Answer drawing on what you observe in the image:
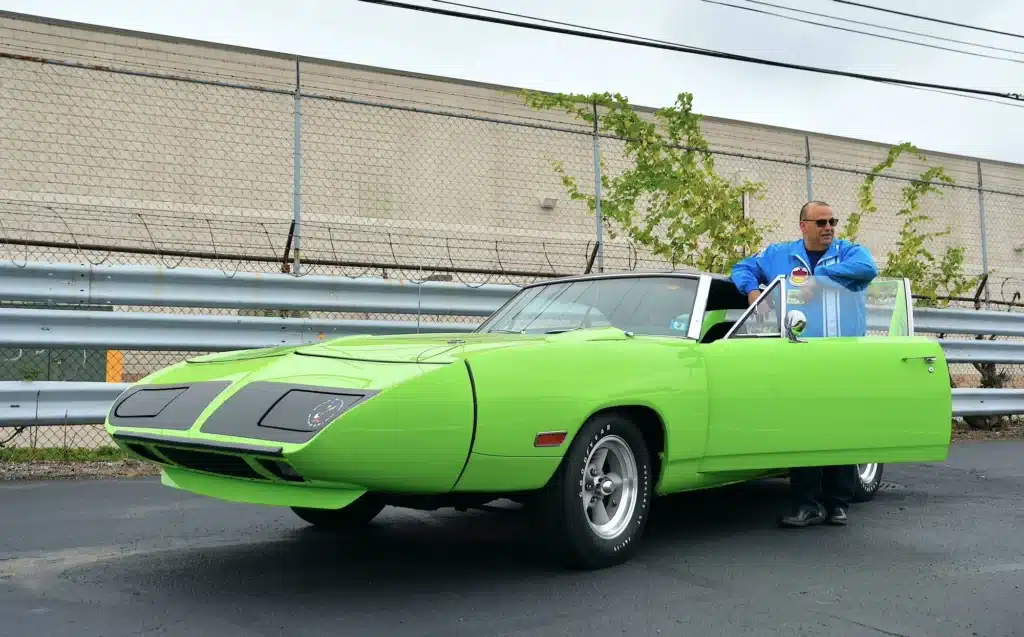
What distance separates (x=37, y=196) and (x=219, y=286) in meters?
8.90

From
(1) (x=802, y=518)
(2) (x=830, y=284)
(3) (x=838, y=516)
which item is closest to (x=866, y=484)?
(3) (x=838, y=516)

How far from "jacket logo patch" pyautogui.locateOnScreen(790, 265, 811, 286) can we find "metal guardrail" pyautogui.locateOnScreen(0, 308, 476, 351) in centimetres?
218

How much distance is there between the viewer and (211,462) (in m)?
3.64

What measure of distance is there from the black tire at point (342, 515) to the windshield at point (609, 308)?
112 cm

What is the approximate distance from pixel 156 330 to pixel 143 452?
3258mm

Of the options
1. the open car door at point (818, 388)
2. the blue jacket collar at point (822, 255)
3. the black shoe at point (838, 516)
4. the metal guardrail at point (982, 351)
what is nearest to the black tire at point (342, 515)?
the open car door at point (818, 388)

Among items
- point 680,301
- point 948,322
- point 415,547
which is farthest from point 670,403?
point 948,322

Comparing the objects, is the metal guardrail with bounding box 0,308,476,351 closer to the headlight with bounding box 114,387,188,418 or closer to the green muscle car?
the green muscle car

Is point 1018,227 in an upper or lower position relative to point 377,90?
lower

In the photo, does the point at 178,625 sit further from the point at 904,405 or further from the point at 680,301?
the point at 904,405

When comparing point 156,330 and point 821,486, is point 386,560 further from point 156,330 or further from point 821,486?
point 156,330

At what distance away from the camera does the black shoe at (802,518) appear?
5.14 metres

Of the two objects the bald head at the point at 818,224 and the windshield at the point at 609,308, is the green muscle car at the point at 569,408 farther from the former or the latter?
the bald head at the point at 818,224

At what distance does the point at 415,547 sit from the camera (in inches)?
179
